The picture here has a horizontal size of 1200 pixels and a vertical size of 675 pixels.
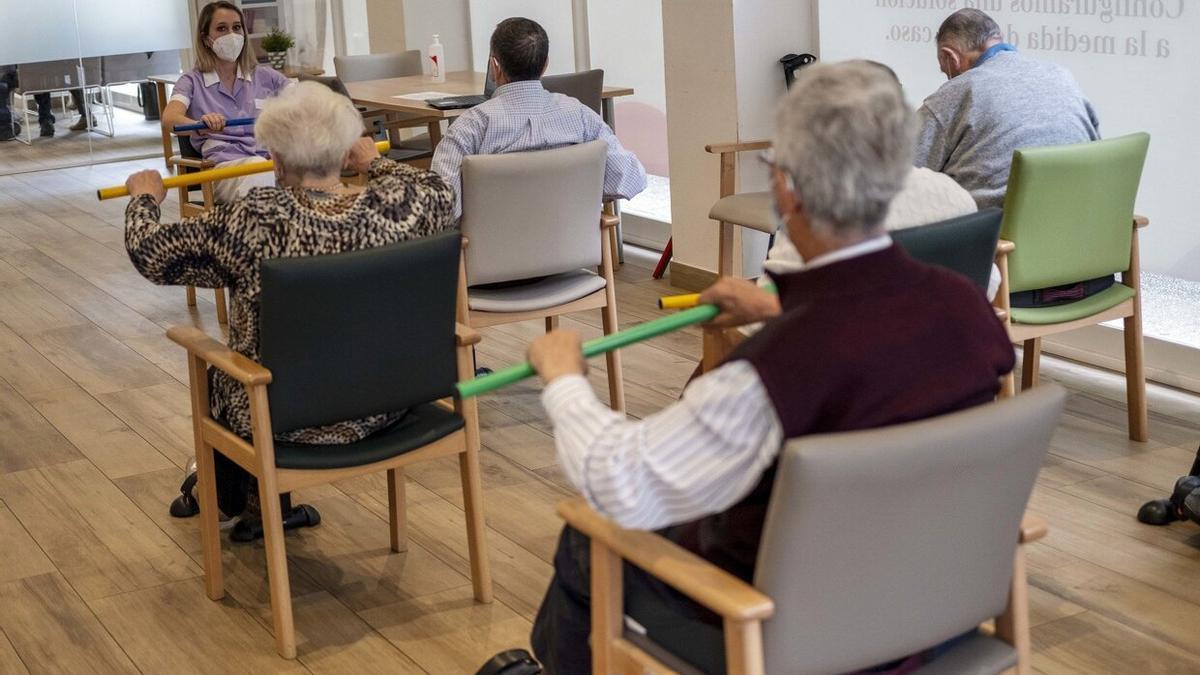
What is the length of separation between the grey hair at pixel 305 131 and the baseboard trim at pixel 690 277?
2936 millimetres

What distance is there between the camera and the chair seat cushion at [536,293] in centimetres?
388

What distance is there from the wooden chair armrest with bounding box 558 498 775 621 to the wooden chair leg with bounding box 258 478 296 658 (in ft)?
3.46

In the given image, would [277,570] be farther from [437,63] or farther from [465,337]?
[437,63]

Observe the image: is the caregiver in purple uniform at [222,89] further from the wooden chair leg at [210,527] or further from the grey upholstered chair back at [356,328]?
the grey upholstered chair back at [356,328]

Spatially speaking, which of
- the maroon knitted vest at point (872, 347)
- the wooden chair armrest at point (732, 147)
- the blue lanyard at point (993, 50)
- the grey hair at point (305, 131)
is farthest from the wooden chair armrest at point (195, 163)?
the maroon knitted vest at point (872, 347)

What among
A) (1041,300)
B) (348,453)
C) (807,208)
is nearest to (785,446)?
(807,208)

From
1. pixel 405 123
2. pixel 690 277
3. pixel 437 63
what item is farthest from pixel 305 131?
pixel 437 63

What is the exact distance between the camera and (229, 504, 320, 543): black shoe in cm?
348

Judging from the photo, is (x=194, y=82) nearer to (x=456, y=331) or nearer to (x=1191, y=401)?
(x=456, y=331)

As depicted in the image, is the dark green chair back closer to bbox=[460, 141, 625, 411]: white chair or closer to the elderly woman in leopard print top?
bbox=[460, 141, 625, 411]: white chair

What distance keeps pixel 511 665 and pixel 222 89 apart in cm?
357

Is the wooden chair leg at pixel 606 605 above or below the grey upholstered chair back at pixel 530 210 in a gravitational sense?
below

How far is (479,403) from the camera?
452 centimetres

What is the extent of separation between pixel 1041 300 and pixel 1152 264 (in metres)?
0.92
